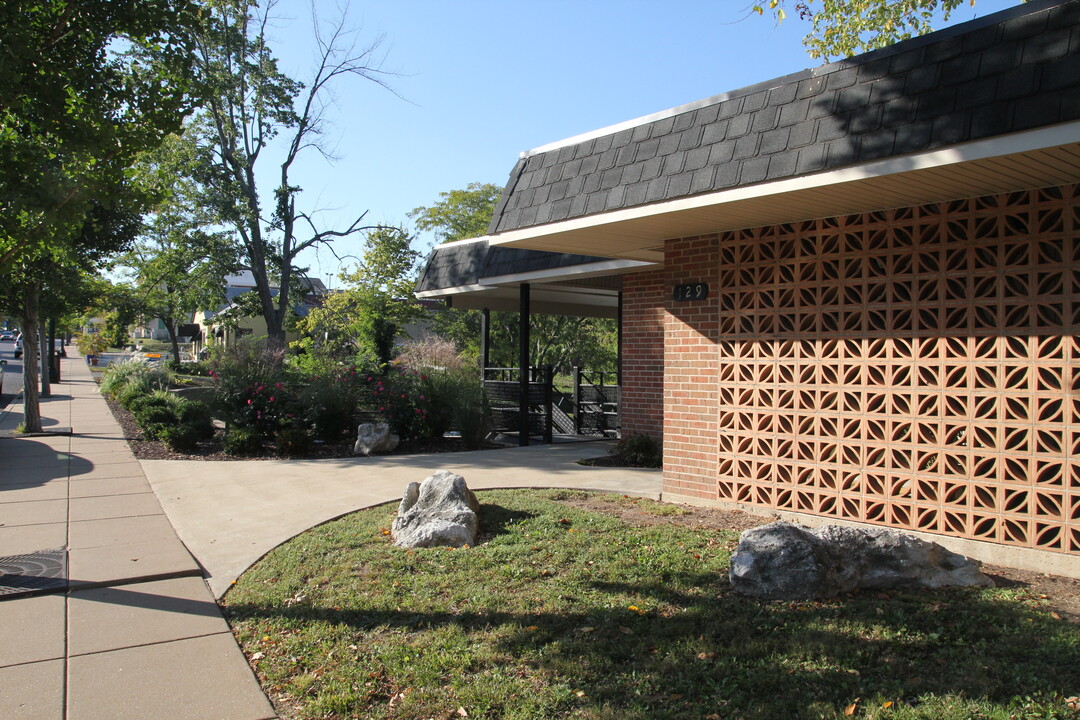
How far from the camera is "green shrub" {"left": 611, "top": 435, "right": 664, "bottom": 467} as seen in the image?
10656mm

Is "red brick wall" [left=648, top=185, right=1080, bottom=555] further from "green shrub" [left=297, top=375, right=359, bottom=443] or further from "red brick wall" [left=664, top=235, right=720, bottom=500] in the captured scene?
"green shrub" [left=297, top=375, right=359, bottom=443]

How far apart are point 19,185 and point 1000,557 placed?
7.63 metres

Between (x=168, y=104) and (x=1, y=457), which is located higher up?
(x=168, y=104)

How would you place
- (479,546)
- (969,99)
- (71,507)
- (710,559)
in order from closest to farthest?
(969,99)
(710,559)
(479,546)
(71,507)

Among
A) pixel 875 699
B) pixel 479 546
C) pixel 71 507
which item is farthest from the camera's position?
pixel 71 507

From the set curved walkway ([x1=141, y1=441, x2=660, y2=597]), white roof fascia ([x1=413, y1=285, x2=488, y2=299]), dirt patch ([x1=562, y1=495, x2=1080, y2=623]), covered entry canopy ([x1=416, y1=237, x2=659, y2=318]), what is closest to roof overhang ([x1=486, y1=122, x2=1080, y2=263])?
covered entry canopy ([x1=416, y1=237, x2=659, y2=318])

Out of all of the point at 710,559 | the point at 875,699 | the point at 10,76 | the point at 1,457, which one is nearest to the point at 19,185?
the point at 10,76

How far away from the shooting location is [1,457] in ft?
37.4

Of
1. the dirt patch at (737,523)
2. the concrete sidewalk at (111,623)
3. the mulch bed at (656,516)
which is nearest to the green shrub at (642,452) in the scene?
the mulch bed at (656,516)

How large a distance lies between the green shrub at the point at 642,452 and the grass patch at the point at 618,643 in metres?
4.63

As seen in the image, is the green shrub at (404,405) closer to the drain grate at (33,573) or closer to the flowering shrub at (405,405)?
the flowering shrub at (405,405)

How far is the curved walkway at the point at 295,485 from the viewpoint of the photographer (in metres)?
6.86

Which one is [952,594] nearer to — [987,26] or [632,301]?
[987,26]

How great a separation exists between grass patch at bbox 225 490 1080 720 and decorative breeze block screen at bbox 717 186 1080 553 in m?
1.08
